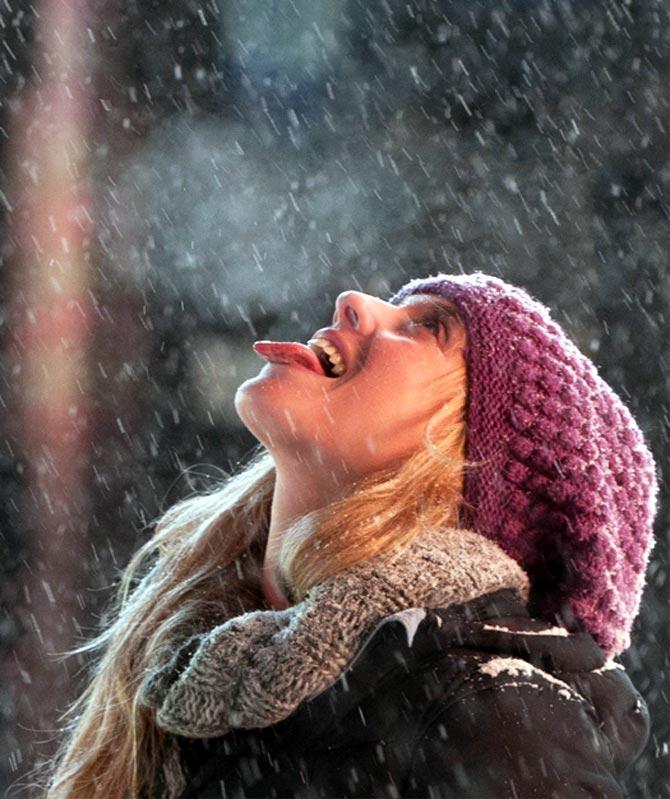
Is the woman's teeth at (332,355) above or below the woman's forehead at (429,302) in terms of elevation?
below

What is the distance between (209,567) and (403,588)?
47 centimetres

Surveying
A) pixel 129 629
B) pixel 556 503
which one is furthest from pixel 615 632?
pixel 129 629

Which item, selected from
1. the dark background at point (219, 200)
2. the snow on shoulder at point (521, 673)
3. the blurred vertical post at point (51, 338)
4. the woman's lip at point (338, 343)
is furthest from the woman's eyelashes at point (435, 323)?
the blurred vertical post at point (51, 338)

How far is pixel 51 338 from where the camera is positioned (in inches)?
156

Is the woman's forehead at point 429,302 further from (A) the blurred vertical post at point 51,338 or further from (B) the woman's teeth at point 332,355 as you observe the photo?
(A) the blurred vertical post at point 51,338

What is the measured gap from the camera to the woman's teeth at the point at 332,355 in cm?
184

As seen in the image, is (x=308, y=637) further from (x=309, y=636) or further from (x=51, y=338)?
(x=51, y=338)

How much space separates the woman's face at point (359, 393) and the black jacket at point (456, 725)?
0.90 feet

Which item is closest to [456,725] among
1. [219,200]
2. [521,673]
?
[521,673]

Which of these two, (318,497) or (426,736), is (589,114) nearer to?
(318,497)

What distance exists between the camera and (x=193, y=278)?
13.2 ft

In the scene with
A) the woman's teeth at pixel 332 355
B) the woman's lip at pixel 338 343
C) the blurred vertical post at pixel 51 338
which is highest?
the woman's lip at pixel 338 343

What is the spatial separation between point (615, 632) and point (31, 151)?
2.89 m

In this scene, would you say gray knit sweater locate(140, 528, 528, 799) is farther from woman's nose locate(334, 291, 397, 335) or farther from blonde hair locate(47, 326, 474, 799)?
woman's nose locate(334, 291, 397, 335)
